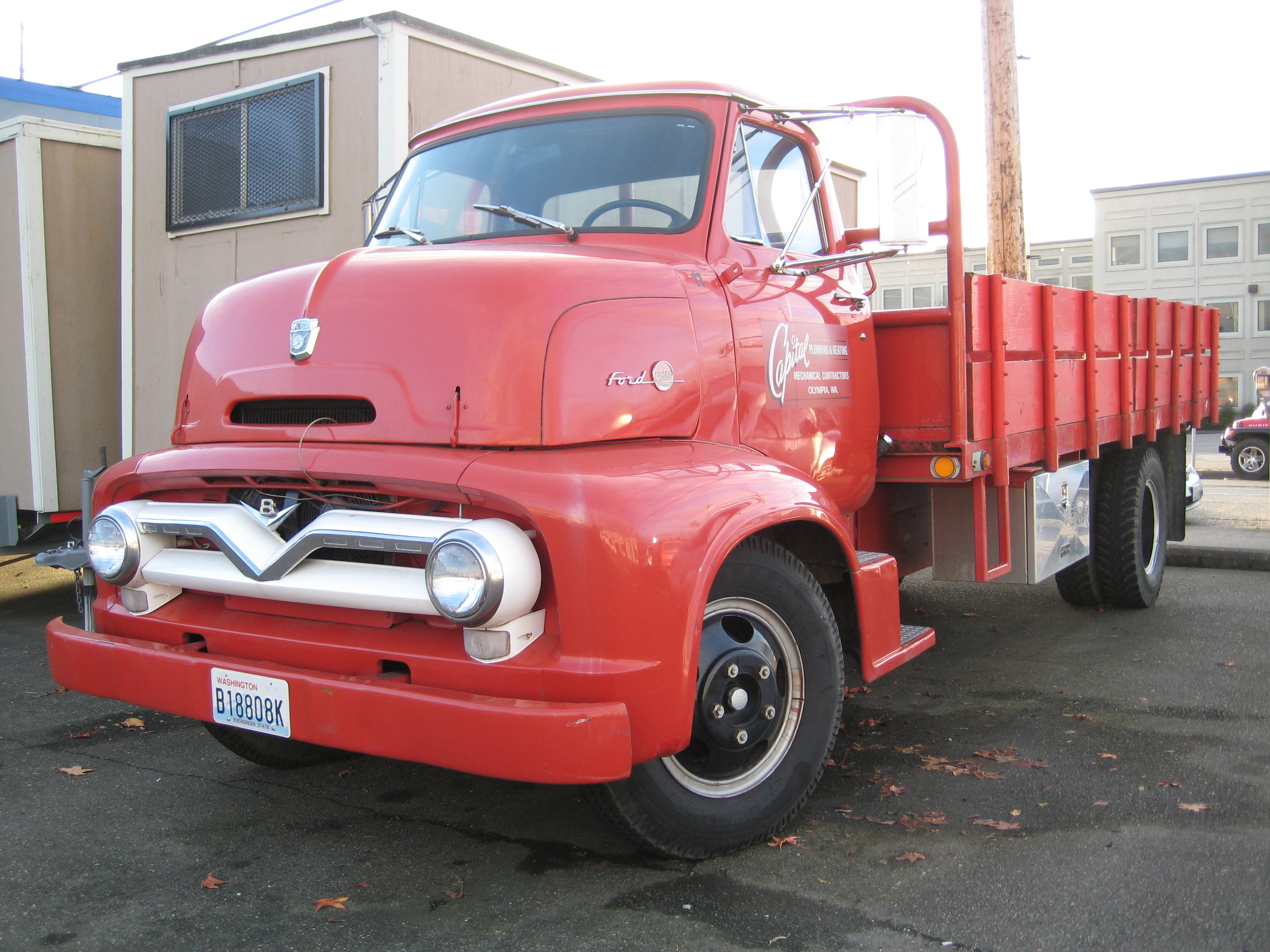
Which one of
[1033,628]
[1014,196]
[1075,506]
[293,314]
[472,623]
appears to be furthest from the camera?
[1014,196]

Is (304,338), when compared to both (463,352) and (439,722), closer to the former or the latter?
(463,352)

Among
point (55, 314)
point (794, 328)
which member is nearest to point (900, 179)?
point (794, 328)

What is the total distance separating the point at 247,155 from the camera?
24.1 feet

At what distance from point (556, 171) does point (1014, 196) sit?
7073 millimetres

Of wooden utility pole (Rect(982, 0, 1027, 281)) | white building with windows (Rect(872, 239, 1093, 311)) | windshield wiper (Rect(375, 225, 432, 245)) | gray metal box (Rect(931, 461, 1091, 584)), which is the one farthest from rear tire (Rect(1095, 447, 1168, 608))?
white building with windows (Rect(872, 239, 1093, 311))

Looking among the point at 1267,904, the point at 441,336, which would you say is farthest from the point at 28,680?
the point at 1267,904

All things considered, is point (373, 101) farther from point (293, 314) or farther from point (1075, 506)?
point (1075, 506)

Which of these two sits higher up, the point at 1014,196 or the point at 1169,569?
the point at 1014,196

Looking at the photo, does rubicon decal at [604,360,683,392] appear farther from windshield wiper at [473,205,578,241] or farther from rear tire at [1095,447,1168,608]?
rear tire at [1095,447,1168,608]

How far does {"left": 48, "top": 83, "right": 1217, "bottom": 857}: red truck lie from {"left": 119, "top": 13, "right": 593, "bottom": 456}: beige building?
2.52m

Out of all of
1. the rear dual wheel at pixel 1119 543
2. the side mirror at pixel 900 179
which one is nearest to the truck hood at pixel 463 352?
the side mirror at pixel 900 179

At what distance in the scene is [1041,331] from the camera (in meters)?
5.20

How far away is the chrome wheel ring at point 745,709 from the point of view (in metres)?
3.13

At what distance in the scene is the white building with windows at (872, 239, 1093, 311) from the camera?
145ft
